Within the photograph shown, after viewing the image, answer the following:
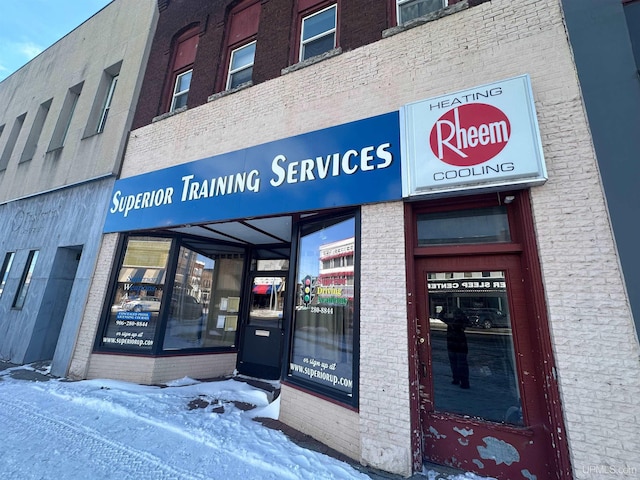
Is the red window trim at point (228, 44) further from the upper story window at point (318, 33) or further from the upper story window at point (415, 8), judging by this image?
the upper story window at point (415, 8)

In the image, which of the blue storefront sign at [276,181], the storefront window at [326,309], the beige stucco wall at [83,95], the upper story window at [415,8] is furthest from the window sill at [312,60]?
the beige stucco wall at [83,95]

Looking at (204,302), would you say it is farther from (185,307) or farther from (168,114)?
(168,114)

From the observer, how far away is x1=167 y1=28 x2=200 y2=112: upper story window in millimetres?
7554

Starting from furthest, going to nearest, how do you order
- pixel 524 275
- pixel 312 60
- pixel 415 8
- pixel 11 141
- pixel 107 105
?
1. pixel 11 141
2. pixel 107 105
3. pixel 312 60
4. pixel 415 8
5. pixel 524 275

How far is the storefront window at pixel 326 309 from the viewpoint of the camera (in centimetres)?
400

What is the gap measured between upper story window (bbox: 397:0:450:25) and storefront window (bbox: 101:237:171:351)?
255 inches

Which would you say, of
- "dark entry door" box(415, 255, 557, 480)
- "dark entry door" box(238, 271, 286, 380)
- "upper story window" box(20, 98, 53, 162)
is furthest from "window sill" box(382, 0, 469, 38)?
"upper story window" box(20, 98, 53, 162)

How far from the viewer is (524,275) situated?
11.0 ft

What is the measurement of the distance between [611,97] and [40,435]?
790cm

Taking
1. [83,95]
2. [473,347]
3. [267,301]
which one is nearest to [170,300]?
[267,301]

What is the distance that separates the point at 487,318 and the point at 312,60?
5.18 meters

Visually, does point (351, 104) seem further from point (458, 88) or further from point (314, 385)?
point (314, 385)

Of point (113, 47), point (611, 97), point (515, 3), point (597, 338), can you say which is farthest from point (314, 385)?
point (113, 47)

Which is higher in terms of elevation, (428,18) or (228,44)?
(228,44)
